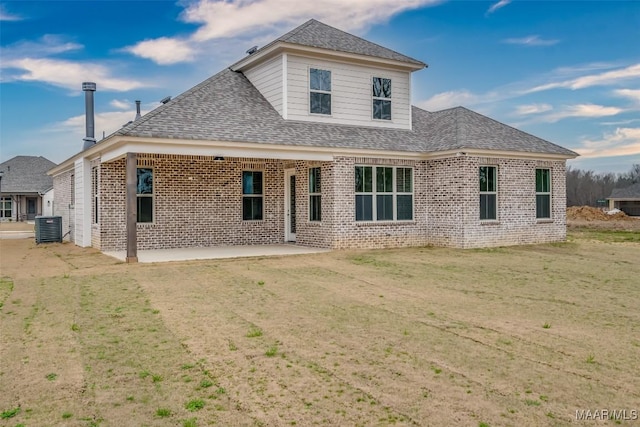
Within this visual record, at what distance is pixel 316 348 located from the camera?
571cm

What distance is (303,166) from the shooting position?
57.1ft

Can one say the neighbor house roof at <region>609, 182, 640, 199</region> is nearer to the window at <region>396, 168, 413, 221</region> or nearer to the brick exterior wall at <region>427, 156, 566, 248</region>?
the brick exterior wall at <region>427, 156, 566, 248</region>

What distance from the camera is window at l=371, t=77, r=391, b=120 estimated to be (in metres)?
18.2

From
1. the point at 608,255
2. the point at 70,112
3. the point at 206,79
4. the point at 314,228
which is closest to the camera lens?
the point at 608,255

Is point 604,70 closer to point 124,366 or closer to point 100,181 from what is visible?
point 100,181

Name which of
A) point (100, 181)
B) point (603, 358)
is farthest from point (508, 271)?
point (100, 181)

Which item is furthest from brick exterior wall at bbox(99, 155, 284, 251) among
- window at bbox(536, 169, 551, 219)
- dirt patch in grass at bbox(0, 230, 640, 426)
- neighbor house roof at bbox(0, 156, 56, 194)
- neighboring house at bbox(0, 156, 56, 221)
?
neighboring house at bbox(0, 156, 56, 221)

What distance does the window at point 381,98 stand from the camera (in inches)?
718

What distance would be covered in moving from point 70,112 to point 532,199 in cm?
2209

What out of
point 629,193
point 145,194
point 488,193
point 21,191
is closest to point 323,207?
point 488,193

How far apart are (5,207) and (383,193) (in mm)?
40620

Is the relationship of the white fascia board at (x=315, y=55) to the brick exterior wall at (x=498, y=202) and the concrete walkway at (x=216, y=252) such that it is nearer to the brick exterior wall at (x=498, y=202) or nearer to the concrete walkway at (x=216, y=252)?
the brick exterior wall at (x=498, y=202)

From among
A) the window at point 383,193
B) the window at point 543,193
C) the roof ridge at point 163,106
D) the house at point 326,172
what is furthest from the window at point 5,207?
the window at point 543,193

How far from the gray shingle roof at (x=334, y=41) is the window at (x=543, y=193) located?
5476 mm
